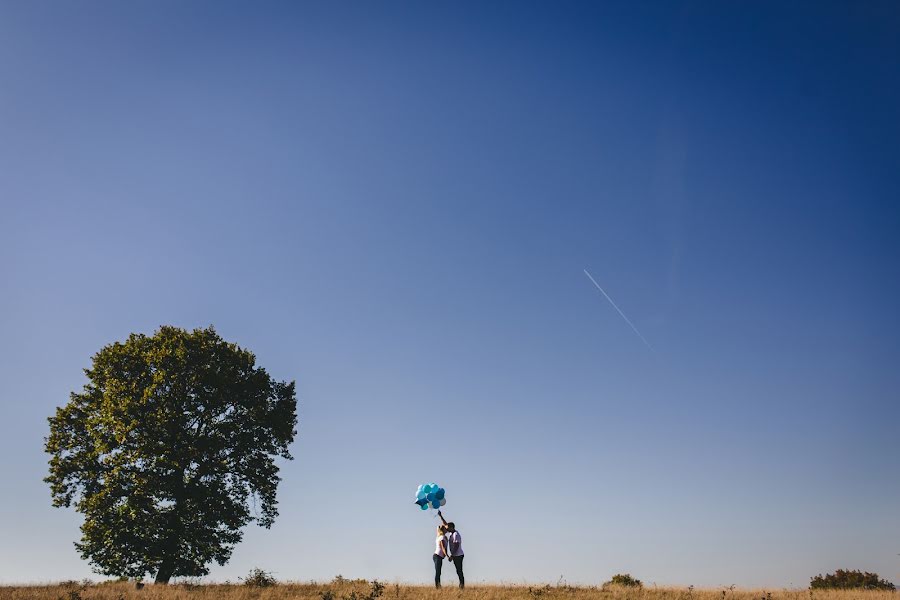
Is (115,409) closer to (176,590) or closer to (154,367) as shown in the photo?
(154,367)

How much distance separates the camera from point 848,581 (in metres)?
25.4

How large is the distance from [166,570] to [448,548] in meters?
12.2

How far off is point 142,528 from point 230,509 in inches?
133

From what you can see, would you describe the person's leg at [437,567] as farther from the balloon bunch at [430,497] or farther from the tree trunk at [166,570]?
the tree trunk at [166,570]

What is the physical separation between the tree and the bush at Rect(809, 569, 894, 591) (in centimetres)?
2606

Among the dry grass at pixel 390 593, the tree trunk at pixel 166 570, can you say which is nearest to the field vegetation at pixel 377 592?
the dry grass at pixel 390 593

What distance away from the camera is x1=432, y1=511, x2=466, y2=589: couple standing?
786 inches

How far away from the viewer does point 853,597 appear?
56.4 ft

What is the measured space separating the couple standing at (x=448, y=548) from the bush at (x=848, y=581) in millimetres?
16676

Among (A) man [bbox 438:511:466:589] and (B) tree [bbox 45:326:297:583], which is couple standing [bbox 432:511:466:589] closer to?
(A) man [bbox 438:511:466:589]

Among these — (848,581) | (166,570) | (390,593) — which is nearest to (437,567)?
(390,593)

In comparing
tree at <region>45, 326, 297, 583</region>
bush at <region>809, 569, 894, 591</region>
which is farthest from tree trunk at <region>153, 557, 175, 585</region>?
bush at <region>809, 569, 894, 591</region>

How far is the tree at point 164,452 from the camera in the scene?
881 inches

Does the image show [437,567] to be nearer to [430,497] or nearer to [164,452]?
[430,497]
